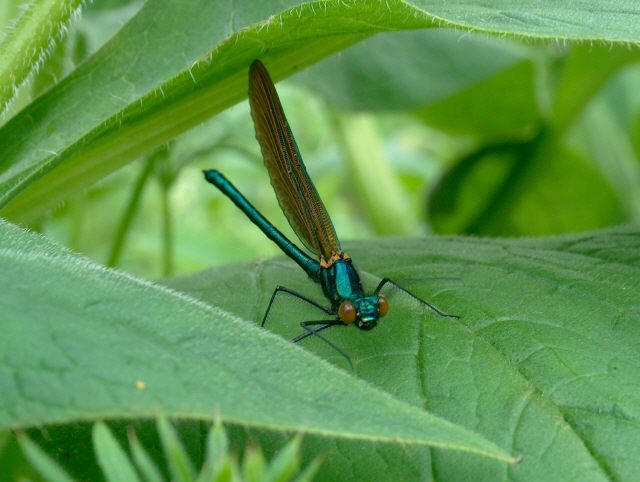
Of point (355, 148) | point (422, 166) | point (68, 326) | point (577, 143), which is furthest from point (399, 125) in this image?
point (68, 326)

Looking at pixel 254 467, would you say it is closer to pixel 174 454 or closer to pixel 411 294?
pixel 174 454

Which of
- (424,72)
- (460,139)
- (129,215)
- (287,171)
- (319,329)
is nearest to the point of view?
(319,329)

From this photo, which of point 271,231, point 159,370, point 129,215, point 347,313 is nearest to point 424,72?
point 129,215

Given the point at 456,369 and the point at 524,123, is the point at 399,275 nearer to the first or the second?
the point at 456,369

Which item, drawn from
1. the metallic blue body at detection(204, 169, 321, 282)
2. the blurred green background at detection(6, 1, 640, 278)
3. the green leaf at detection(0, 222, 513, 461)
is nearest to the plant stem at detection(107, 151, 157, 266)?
the blurred green background at detection(6, 1, 640, 278)

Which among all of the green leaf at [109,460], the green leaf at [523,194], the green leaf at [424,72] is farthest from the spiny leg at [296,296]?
the green leaf at [523,194]

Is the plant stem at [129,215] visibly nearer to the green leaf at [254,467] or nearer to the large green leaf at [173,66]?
the large green leaf at [173,66]
